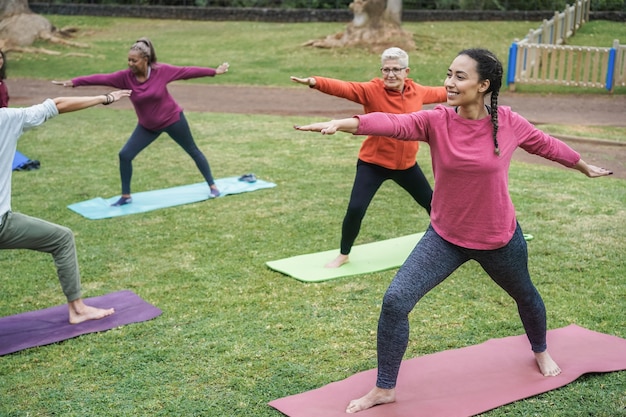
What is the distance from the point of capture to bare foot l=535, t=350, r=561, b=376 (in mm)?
4809

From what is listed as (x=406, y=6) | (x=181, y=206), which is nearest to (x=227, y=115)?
(x=181, y=206)

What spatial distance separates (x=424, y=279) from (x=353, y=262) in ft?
9.46

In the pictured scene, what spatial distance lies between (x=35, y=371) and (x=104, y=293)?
1574 millimetres

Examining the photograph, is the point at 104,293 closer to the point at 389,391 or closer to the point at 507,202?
the point at 389,391

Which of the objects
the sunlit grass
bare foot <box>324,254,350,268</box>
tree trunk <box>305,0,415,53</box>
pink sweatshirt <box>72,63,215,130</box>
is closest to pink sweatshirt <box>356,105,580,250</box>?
the sunlit grass

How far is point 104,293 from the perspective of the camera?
21.8 feet

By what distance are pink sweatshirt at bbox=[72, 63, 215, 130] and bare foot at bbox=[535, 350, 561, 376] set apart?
5.31m

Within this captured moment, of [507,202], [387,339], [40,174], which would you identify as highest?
[507,202]

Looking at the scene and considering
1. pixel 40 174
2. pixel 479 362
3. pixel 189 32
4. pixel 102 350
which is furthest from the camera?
pixel 189 32

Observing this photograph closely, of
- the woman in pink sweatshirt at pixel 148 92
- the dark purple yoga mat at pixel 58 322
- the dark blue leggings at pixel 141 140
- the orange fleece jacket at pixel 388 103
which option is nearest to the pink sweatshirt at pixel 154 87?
the woman in pink sweatshirt at pixel 148 92

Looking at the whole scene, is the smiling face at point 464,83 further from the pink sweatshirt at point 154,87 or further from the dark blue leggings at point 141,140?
the dark blue leggings at point 141,140

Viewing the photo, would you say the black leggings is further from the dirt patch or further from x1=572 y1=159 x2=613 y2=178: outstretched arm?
the dirt patch

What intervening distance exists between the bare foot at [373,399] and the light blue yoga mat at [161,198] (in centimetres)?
537

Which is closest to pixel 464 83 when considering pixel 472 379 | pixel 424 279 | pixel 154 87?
pixel 424 279
